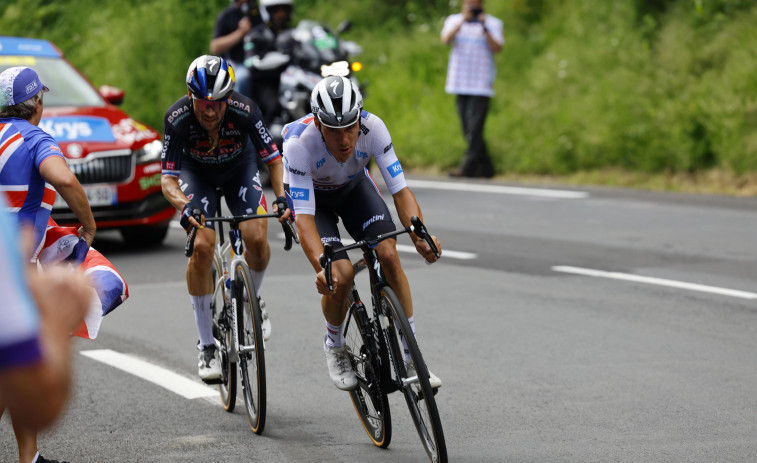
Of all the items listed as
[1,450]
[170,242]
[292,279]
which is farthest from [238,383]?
[170,242]

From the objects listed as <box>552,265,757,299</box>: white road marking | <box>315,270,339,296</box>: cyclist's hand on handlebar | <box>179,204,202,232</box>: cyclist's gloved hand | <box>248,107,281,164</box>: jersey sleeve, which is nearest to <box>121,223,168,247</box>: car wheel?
<box>552,265,757,299</box>: white road marking

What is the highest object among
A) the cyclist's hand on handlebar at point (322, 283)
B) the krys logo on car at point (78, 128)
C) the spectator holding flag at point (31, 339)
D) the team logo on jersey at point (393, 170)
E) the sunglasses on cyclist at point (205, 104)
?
the spectator holding flag at point (31, 339)

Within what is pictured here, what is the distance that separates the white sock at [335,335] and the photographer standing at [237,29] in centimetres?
1097

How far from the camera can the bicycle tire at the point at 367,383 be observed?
18.9ft

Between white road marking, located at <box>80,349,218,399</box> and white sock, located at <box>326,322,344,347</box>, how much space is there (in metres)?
1.05

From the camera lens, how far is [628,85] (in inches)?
681

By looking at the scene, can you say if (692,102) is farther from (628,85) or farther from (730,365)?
(730,365)

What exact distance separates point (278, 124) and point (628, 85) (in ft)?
16.4

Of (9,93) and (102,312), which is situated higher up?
(9,93)

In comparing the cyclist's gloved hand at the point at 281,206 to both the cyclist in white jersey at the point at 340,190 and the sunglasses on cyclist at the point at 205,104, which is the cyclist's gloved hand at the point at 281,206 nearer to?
the cyclist in white jersey at the point at 340,190

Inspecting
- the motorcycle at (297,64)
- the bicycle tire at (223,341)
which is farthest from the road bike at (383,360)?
the motorcycle at (297,64)

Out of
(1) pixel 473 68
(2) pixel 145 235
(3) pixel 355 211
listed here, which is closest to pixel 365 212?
(3) pixel 355 211

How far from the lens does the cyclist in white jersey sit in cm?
561

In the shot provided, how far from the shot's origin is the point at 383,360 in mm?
5715
